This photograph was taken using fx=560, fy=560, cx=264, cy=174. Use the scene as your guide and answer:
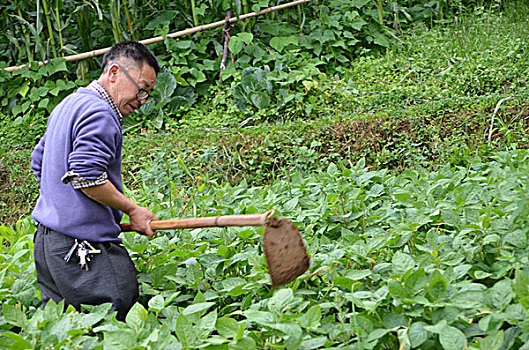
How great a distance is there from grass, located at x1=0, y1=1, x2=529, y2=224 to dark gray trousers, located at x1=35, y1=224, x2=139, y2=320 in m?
2.17

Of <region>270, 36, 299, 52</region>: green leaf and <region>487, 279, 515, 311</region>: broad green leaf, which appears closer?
<region>487, 279, 515, 311</region>: broad green leaf

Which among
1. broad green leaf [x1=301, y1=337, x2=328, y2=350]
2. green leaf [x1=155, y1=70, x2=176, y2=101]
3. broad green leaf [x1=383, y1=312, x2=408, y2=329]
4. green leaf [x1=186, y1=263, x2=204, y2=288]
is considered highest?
broad green leaf [x1=383, y1=312, x2=408, y2=329]

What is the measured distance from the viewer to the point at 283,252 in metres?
2.20

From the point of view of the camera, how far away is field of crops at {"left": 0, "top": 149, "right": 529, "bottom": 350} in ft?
6.00

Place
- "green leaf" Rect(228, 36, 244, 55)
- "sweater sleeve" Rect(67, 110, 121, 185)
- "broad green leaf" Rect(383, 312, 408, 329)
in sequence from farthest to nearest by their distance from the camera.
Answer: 1. "green leaf" Rect(228, 36, 244, 55)
2. "sweater sleeve" Rect(67, 110, 121, 185)
3. "broad green leaf" Rect(383, 312, 408, 329)

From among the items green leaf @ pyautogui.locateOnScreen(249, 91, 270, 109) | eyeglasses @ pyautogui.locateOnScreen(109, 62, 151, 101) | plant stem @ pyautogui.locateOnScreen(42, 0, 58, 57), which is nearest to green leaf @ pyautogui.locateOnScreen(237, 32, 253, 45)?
green leaf @ pyautogui.locateOnScreen(249, 91, 270, 109)

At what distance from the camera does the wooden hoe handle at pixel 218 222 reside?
2268mm

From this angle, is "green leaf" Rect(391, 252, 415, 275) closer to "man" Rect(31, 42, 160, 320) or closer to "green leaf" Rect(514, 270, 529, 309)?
"green leaf" Rect(514, 270, 529, 309)

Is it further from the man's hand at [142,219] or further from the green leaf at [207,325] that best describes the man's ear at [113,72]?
the green leaf at [207,325]

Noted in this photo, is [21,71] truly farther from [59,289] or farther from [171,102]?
[59,289]

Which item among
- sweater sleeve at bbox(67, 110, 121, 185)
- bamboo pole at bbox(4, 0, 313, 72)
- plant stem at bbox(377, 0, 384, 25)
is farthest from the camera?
plant stem at bbox(377, 0, 384, 25)

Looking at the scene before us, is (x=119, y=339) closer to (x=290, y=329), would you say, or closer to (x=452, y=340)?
(x=290, y=329)

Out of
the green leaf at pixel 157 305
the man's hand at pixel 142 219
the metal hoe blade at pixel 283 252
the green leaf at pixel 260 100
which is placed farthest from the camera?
the green leaf at pixel 260 100

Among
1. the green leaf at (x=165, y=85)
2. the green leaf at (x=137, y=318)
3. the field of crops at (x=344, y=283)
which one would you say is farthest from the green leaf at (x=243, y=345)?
the green leaf at (x=165, y=85)
